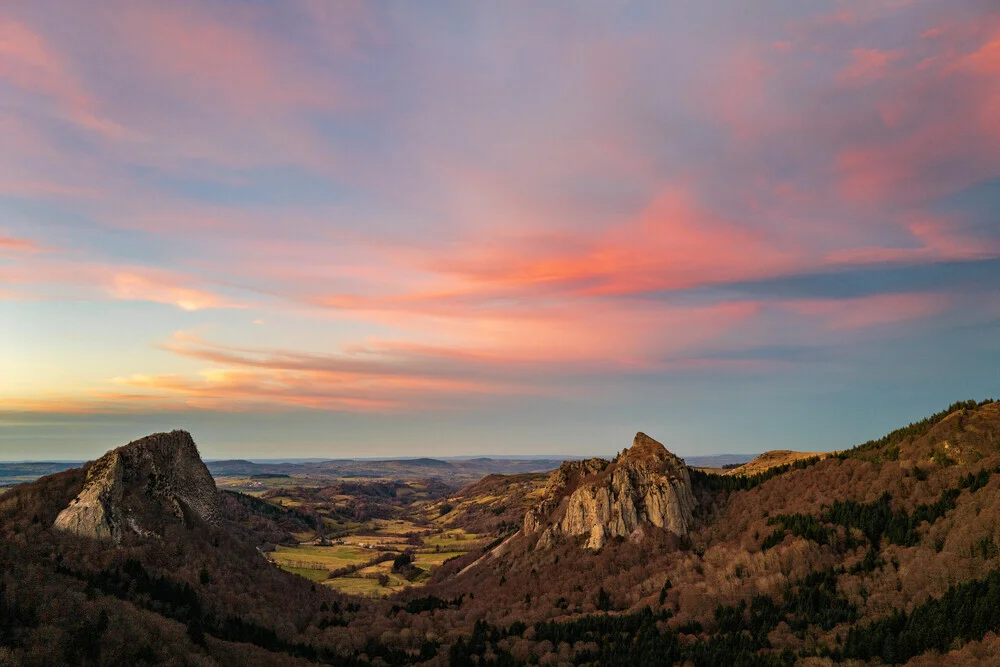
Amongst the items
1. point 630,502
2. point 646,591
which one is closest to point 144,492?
point 646,591

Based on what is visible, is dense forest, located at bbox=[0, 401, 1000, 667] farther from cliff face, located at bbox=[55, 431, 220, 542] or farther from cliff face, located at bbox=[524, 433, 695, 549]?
cliff face, located at bbox=[524, 433, 695, 549]

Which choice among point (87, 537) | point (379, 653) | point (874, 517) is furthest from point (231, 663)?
point (874, 517)

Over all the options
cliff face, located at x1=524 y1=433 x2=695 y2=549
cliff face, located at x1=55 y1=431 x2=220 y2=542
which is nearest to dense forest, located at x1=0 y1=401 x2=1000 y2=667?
cliff face, located at x1=55 y1=431 x2=220 y2=542

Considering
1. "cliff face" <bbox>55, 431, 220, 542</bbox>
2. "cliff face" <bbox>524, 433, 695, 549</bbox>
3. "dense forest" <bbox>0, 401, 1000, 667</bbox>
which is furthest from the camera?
"cliff face" <bbox>524, 433, 695, 549</bbox>

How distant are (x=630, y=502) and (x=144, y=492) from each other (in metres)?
144

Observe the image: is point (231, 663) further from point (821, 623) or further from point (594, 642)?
point (821, 623)

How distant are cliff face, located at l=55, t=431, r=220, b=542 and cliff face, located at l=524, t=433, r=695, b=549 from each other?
365 ft

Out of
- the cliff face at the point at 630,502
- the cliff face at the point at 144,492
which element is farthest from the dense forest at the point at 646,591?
the cliff face at the point at 630,502

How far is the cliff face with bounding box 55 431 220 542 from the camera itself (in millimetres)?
135375

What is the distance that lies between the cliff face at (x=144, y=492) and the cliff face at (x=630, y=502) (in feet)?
365

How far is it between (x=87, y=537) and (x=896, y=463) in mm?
205782

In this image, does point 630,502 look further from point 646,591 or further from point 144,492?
point 144,492

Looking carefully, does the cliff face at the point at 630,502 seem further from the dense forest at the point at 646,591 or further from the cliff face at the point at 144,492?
the cliff face at the point at 144,492

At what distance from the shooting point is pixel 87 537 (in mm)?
131250
